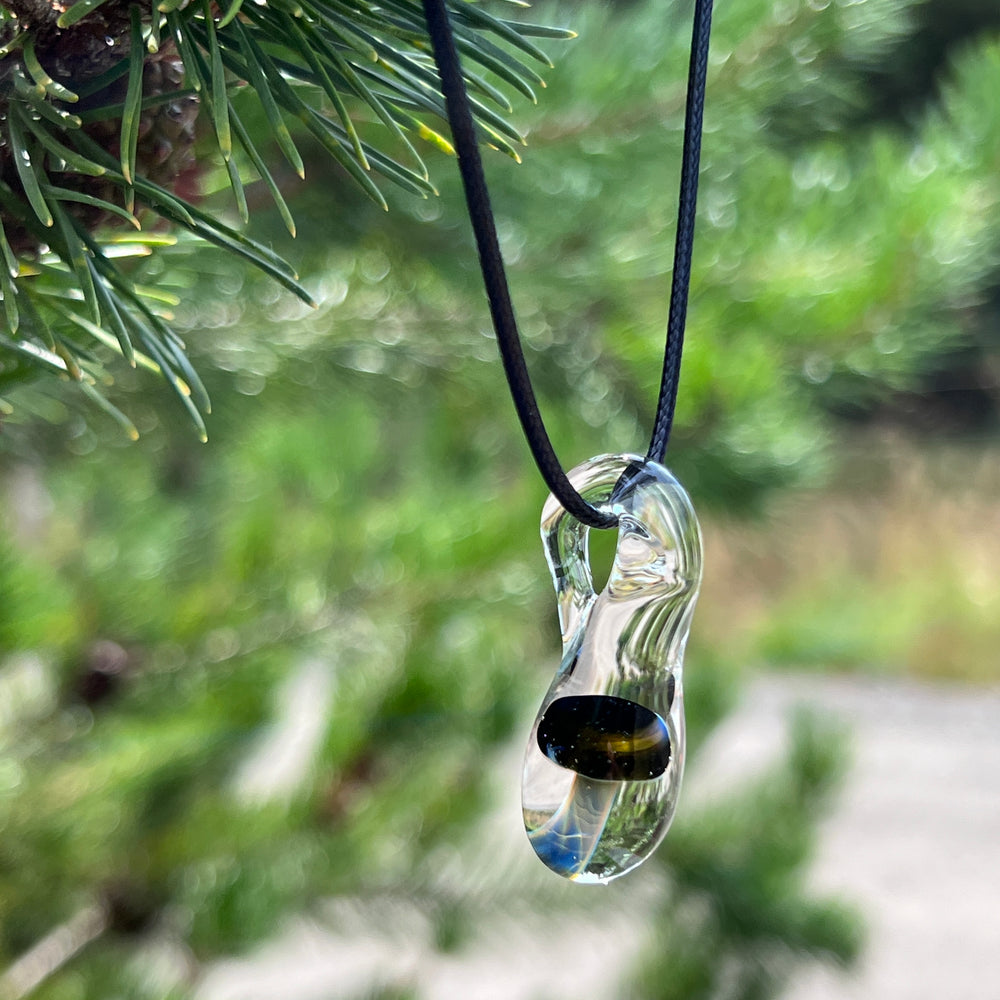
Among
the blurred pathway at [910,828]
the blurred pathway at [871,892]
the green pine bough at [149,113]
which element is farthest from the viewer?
the blurred pathway at [910,828]

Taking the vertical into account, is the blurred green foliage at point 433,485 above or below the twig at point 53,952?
above

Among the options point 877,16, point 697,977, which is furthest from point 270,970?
point 877,16

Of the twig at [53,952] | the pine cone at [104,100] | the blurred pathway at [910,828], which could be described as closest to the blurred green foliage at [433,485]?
the twig at [53,952]

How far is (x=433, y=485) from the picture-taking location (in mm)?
608

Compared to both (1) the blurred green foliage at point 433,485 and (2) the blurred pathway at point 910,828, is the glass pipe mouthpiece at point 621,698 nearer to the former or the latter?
(1) the blurred green foliage at point 433,485

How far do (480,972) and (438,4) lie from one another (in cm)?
136

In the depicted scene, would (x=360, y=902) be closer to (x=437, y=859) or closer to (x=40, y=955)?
(x=437, y=859)

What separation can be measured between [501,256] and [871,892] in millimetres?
1559

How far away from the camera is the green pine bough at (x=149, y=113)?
12cm

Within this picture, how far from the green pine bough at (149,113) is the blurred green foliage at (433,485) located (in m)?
0.12

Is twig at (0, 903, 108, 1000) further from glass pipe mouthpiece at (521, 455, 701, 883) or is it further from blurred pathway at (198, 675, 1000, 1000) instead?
glass pipe mouthpiece at (521, 455, 701, 883)

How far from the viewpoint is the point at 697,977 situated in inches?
24.5

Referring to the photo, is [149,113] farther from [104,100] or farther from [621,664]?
[621,664]

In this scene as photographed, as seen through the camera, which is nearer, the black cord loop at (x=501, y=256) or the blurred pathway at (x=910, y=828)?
the black cord loop at (x=501, y=256)
